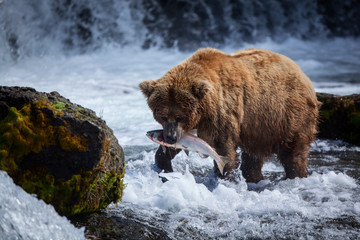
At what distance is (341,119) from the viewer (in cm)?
717

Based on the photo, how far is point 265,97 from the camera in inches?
194

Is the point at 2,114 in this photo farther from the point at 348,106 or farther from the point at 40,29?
the point at 40,29

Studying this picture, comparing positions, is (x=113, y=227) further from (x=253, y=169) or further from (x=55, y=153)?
(x=253, y=169)

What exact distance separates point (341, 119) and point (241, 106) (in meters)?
3.16

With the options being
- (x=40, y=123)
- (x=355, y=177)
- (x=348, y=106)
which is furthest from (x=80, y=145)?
(x=348, y=106)

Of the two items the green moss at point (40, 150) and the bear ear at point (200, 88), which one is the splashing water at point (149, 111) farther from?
the bear ear at point (200, 88)

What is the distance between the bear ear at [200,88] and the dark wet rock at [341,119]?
3.63 m

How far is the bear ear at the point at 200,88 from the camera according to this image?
14.0ft

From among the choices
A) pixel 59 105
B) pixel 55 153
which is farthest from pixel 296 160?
pixel 55 153

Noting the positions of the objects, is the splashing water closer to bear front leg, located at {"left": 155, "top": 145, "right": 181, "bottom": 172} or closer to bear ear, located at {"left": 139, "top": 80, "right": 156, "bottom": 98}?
bear front leg, located at {"left": 155, "top": 145, "right": 181, "bottom": 172}

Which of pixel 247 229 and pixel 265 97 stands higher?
pixel 265 97

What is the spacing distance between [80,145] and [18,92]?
744 millimetres

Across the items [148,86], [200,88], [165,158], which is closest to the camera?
[200,88]

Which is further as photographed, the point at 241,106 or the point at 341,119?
the point at 341,119
